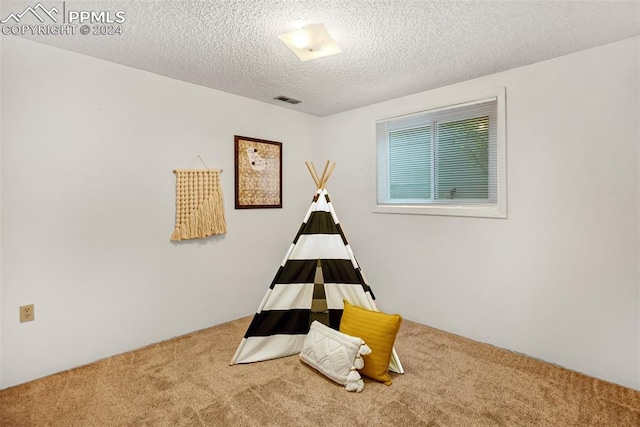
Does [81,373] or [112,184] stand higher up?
[112,184]

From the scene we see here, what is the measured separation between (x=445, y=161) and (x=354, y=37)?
1552 millimetres

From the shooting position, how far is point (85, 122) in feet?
8.14

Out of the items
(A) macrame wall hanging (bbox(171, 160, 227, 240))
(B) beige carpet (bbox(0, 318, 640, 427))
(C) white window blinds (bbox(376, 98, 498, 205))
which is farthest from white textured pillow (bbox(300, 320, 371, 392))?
(C) white window blinds (bbox(376, 98, 498, 205))

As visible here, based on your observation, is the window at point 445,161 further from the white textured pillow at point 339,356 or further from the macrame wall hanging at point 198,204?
the macrame wall hanging at point 198,204

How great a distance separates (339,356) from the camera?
222 cm

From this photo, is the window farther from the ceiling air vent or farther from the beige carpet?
the beige carpet

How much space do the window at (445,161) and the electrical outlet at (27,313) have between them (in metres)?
3.01

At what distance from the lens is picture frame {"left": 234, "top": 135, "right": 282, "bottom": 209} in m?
3.45

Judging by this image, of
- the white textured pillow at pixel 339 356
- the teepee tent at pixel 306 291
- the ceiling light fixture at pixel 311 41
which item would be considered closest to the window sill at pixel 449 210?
the teepee tent at pixel 306 291

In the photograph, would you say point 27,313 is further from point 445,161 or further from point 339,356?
point 445,161

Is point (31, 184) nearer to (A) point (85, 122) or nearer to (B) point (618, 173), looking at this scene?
(A) point (85, 122)

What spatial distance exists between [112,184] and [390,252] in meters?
2.61

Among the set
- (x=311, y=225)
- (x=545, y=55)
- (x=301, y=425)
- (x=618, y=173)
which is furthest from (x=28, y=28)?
(x=618, y=173)

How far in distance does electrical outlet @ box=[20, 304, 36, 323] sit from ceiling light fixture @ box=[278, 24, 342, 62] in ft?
7.88
